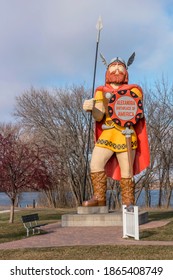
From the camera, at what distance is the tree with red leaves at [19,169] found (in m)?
15.7

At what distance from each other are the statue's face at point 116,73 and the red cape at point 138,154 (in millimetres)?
276

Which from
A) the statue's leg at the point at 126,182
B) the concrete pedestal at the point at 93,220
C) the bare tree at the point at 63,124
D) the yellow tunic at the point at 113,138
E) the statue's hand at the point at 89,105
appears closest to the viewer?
the concrete pedestal at the point at 93,220

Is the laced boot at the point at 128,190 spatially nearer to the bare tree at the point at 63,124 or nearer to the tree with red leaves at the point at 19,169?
the tree with red leaves at the point at 19,169

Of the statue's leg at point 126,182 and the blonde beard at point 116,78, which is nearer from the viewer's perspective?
the statue's leg at point 126,182

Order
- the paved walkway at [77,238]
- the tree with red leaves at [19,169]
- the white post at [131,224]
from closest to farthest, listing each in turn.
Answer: the paved walkway at [77,238] < the white post at [131,224] < the tree with red leaves at [19,169]

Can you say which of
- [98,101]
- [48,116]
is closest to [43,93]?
[48,116]

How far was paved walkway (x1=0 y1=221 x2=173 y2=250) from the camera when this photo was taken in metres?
9.66

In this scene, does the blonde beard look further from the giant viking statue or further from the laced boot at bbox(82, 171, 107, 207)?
the laced boot at bbox(82, 171, 107, 207)

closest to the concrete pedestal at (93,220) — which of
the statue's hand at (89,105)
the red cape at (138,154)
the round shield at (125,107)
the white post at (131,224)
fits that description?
the red cape at (138,154)

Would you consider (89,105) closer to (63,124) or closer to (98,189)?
(98,189)

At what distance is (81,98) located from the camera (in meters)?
30.1

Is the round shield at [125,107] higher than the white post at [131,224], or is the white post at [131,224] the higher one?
the round shield at [125,107]

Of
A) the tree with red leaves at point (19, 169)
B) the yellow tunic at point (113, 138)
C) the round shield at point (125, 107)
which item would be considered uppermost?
the round shield at point (125, 107)

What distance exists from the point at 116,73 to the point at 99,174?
11.4ft
